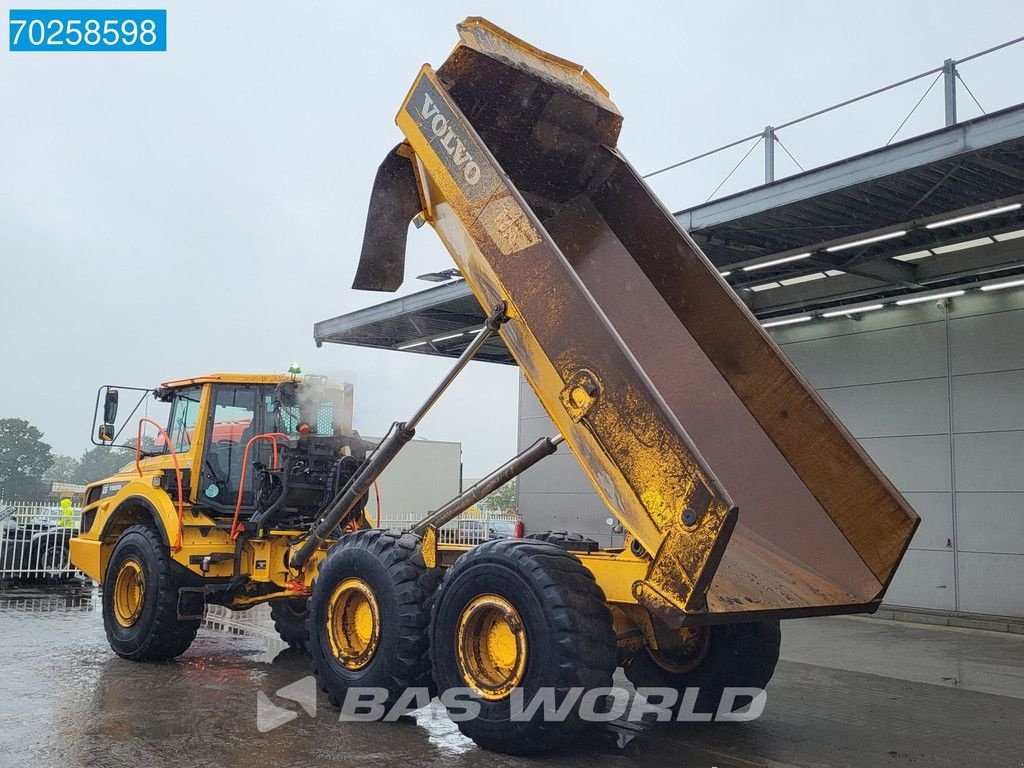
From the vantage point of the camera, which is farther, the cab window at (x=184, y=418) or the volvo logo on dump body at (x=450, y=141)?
the cab window at (x=184, y=418)

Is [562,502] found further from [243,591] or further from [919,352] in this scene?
[243,591]

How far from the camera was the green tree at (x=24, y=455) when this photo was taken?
70.7 m

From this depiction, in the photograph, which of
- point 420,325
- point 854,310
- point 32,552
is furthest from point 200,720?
point 32,552

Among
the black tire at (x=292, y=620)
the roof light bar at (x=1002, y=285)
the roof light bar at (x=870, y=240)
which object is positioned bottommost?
the black tire at (x=292, y=620)

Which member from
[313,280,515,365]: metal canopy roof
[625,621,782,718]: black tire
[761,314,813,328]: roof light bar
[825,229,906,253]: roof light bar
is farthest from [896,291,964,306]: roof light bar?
[625,621,782,718]: black tire

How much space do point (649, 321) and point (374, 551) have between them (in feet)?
7.78

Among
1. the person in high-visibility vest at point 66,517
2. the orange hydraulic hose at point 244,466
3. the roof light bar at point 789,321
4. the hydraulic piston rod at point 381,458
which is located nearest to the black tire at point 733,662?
the hydraulic piston rod at point 381,458

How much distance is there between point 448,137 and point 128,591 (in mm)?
4973

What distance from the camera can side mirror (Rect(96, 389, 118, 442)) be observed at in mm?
8234

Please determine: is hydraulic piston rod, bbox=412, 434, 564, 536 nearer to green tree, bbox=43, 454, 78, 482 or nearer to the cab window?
the cab window

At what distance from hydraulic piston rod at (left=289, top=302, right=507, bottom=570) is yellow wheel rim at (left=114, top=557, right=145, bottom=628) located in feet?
4.90

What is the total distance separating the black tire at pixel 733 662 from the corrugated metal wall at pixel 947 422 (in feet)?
23.6

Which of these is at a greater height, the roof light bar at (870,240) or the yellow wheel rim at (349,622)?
the roof light bar at (870,240)

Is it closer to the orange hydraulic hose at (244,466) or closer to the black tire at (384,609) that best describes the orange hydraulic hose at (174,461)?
the orange hydraulic hose at (244,466)
